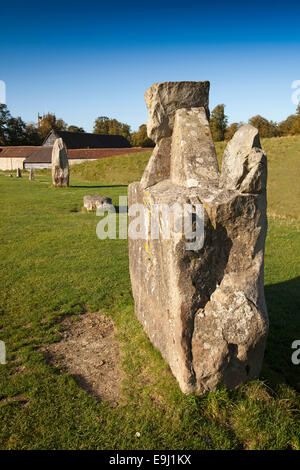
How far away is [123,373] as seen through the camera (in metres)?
5.04

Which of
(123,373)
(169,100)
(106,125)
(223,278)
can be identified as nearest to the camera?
(223,278)

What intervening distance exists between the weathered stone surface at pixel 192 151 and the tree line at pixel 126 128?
2167 inches

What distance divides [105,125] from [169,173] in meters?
90.0

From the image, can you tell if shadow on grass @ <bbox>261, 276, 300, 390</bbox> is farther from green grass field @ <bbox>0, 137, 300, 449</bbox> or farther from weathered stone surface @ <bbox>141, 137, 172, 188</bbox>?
weathered stone surface @ <bbox>141, 137, 172, 188</bbox>

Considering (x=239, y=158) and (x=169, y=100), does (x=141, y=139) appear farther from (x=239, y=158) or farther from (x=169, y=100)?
(x=239, y=158)

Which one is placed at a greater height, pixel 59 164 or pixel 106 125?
pixel 106 125

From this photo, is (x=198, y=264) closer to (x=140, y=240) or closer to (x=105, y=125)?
(x=140, y=240)

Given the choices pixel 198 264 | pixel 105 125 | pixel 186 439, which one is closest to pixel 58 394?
pixel 186 439

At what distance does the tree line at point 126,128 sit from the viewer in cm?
6262

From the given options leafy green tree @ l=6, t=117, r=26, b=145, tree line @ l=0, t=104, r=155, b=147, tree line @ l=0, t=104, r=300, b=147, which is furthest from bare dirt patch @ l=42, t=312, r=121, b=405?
leafy green tree @ l=6, t=117, r=26, b=145

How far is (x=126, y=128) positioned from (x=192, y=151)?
86.4 metres

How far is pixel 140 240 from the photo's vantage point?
5859mm

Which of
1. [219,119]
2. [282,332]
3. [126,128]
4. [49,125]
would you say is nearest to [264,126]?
[219,119]

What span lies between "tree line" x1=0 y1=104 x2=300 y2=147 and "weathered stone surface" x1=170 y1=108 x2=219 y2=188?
55.0m
